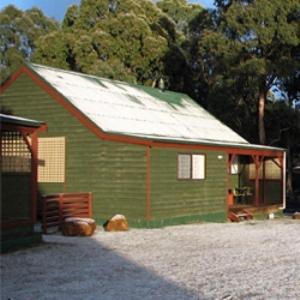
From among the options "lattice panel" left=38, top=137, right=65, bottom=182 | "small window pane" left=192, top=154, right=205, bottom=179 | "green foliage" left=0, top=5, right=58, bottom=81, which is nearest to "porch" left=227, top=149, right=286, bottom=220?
"small window pane" left=192, top=154, right=205, bottom=179

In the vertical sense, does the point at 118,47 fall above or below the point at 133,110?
above

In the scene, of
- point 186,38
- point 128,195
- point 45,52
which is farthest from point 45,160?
point 186,38

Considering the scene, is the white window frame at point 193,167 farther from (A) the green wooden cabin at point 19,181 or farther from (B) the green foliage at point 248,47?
(B) the green foliage at point 248,47

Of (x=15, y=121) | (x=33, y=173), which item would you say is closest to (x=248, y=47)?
(x=33, y=173)

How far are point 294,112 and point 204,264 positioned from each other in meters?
25.7

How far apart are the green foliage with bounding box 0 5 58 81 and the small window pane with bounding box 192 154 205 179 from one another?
2974cm

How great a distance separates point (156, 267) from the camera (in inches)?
404

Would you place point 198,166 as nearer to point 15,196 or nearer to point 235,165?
point 235,165

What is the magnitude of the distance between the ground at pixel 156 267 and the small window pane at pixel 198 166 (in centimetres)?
427

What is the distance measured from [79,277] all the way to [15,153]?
519cm

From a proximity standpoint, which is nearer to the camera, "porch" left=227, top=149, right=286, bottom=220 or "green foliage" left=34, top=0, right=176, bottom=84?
"porch" left=227, top=149, right=286, bottom=220

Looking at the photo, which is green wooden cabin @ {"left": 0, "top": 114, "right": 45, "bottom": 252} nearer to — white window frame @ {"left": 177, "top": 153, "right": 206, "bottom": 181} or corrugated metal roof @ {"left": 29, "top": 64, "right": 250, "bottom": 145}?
corrugated metal roof @ {"left": 29, "top": 64, "right": 250, "bottom": 145}

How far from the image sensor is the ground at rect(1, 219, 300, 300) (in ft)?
26.9

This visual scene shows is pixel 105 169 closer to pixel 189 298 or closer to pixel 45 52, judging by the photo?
pixel 189 298
